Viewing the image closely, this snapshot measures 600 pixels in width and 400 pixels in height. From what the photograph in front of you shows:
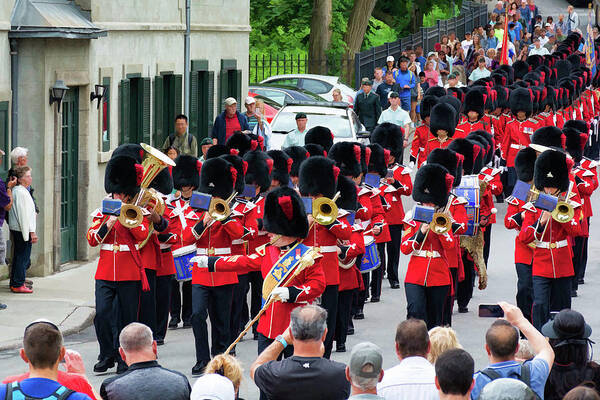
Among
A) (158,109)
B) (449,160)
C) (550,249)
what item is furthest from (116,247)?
(158,109)

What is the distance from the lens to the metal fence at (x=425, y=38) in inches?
1510

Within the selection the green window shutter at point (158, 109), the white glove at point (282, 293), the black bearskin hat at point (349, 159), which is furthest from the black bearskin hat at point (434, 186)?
the green window shutter at point (158, 109)

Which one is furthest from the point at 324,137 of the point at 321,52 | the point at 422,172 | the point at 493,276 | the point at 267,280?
the point at 321,52

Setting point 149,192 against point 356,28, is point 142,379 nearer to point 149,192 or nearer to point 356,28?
→ point 149,192

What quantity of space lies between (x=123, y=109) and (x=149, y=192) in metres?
8.60

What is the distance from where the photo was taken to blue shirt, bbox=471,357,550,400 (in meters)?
8.05

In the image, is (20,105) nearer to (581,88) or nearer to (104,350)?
(104,350)

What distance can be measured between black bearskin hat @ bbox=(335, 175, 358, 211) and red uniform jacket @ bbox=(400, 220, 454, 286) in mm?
876

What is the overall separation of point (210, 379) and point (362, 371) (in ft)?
2.45

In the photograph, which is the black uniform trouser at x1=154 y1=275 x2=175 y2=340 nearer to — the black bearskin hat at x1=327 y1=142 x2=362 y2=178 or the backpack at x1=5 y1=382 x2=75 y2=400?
the black bearskin hat at x1=327 y1=142 x2=362 y2=178

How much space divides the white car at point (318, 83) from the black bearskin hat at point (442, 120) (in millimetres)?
13765

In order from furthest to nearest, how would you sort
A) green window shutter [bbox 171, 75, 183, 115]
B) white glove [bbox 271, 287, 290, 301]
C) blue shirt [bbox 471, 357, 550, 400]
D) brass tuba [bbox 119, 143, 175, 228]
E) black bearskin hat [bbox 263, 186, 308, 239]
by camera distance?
green window shutter [bbox 171, 75, 183, 115], brass tuba [bbox 119, 143, 175, 228], black bearskin hat [bbox 263, 186, 308, 239], white glove [bbox 271, 287, 290, 301], blue shirt [bbox 471, 357, 550, 400]

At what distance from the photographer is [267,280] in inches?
421

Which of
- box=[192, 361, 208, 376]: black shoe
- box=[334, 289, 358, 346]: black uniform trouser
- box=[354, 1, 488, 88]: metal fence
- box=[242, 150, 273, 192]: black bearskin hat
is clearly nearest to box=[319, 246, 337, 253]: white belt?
box=[334, 289, 358, 346]: black uniform trouser
